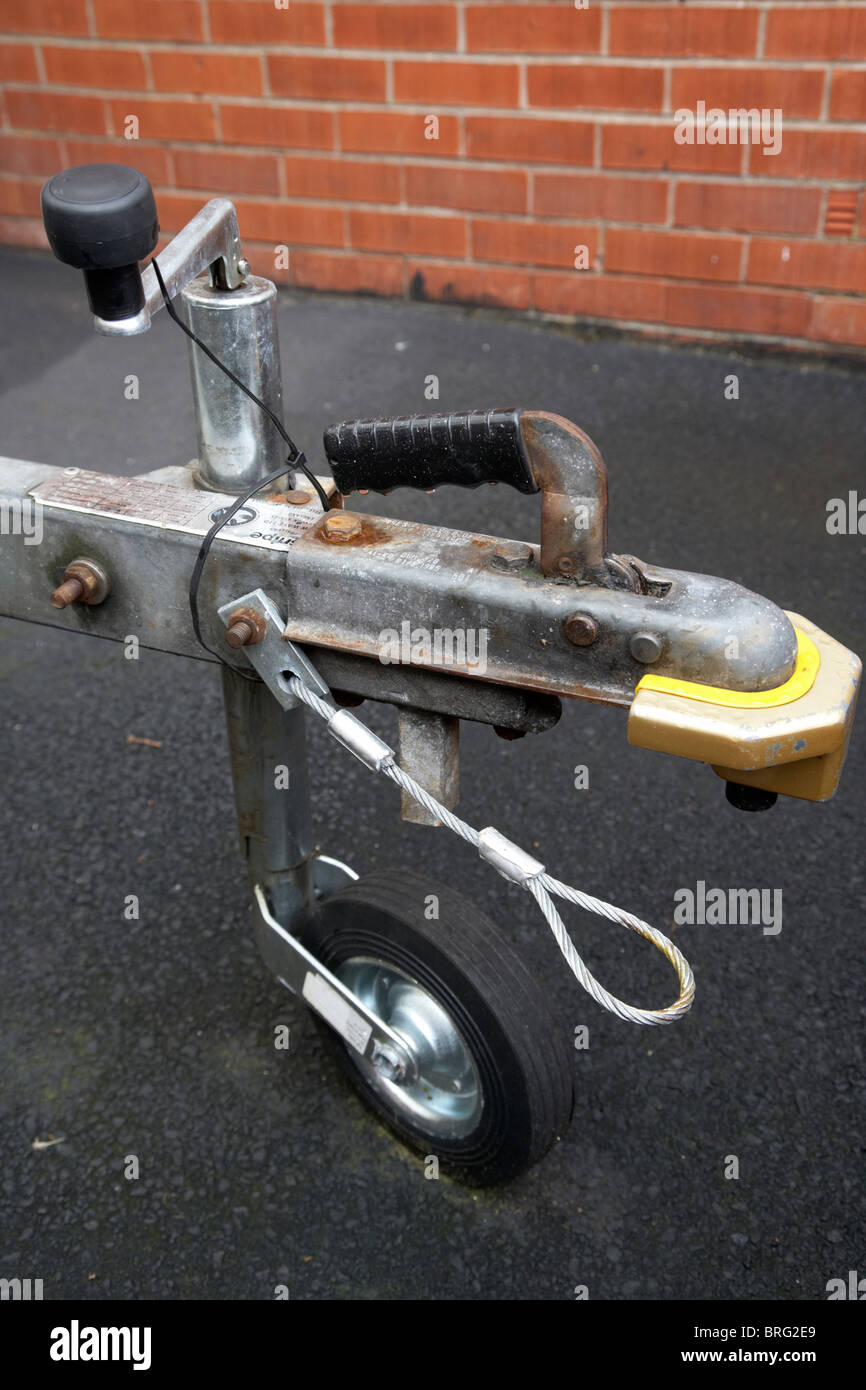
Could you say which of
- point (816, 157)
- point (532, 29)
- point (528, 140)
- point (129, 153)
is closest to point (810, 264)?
point (816, 157)

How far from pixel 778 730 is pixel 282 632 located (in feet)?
1.85

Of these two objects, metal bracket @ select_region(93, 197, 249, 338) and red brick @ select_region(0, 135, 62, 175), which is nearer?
metal bracket @ select_region(93, 197, 249, 338)

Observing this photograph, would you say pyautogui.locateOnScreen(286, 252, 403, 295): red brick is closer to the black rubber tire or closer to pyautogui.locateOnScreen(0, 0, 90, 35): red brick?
pyautogui.locateOnScreen(0, 0, 90, 35): red brick

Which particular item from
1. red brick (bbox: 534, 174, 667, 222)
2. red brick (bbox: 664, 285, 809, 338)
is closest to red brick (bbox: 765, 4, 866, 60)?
red brick (bbox: 534, 174, 667, 222)

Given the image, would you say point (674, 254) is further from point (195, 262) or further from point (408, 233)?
point (195, 262)

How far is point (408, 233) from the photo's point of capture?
422 centimetres

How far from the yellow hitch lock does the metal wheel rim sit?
681mm

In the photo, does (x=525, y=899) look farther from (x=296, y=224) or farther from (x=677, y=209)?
(x=296, y=224)

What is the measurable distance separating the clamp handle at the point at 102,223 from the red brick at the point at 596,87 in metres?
2.92

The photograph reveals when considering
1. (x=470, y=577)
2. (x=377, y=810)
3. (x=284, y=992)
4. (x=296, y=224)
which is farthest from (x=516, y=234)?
(x=470, y=577)

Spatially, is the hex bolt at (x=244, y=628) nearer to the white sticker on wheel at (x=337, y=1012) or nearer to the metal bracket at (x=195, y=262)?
the metal bracket at (x=195, y=262)

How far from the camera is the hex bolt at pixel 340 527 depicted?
1.36 meters

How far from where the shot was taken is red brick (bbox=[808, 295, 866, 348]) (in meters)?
3.82

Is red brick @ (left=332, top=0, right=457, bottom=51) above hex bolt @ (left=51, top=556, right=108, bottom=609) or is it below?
above
